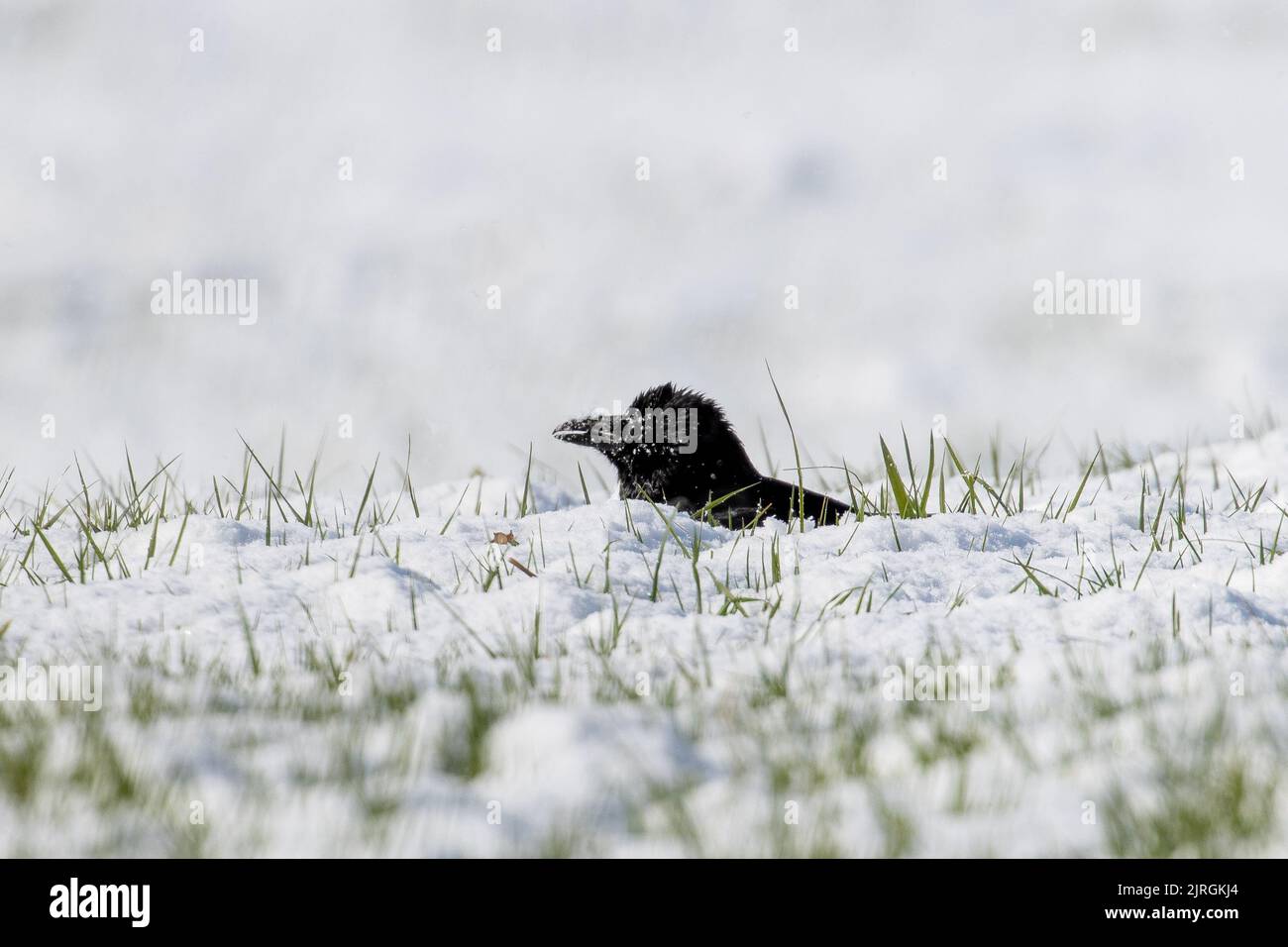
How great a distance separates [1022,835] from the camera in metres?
2.43

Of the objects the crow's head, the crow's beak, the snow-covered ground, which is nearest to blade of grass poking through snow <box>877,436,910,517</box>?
the snow-covered ground

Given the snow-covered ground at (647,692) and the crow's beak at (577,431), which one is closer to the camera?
the snow-covered ground at (647,692)

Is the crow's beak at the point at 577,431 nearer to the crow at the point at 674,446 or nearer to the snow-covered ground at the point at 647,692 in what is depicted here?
the crow at the point at 674,446

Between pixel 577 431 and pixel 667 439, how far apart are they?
0.52 metres

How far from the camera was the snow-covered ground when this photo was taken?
Answer: 246cm

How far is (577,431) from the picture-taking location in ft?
21.8

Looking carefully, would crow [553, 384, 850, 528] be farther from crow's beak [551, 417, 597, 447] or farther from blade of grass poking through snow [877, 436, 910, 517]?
blade of grass poking through snow [877, 436, 910, 517]

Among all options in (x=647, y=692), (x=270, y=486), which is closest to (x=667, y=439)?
(x=270, y=486)

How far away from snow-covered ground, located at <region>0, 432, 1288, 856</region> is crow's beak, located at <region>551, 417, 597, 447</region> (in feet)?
4.83

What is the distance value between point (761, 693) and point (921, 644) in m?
0.68

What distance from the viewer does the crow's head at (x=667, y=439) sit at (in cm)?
650

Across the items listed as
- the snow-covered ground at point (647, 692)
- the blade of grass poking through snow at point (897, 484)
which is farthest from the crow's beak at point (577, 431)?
the blade of grass poking through snow at point (897, 484)
